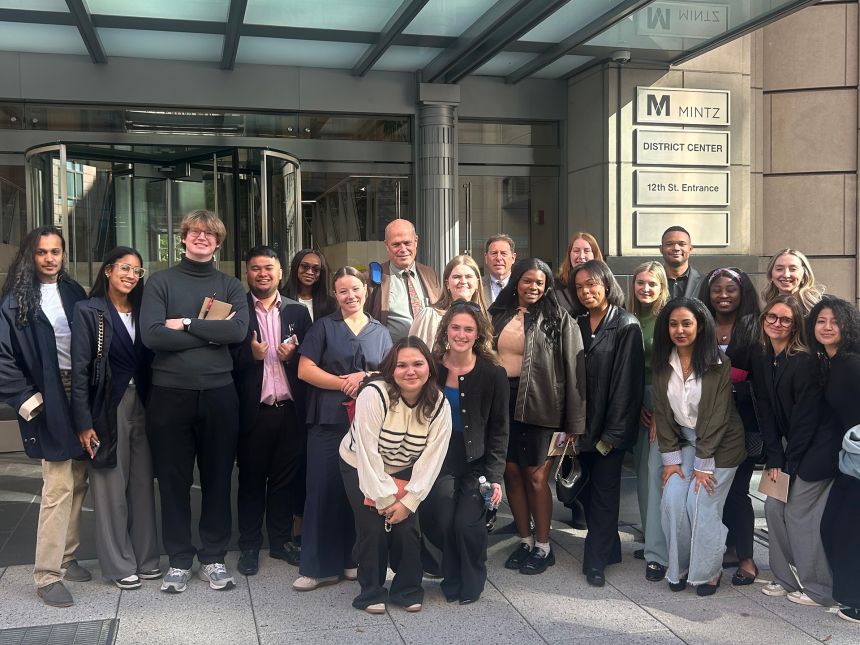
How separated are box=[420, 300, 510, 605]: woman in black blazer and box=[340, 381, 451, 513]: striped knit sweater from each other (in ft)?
0.57

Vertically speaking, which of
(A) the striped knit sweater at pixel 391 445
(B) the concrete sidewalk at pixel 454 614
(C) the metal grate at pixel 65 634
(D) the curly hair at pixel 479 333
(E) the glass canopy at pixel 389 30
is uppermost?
(E) the glass canopy at pixel 389 30

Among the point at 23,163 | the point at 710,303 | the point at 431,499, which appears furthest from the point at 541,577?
the point at 23,163

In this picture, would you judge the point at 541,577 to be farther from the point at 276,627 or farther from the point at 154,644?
the point at 154,644

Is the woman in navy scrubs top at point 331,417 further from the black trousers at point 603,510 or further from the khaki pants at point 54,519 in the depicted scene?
the black trousers at point 603,510

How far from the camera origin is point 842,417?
163 inches

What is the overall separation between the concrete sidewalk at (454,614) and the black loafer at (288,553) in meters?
0.10

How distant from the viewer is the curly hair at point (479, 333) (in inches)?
175

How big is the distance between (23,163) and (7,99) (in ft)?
2.25

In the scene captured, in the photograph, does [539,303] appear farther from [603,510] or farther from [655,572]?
[655,572]

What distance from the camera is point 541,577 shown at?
183 inches

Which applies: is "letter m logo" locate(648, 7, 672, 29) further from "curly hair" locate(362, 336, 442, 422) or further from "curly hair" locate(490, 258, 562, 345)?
"curly hair" locate(362, 336, 442, 422)

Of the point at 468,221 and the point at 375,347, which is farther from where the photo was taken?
the point at 468,221

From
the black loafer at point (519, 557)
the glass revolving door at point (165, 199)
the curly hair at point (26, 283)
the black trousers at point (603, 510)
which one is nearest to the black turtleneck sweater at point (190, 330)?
the curly hair at point (26, 283)

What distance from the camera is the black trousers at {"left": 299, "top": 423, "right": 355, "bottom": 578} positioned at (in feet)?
14.7
